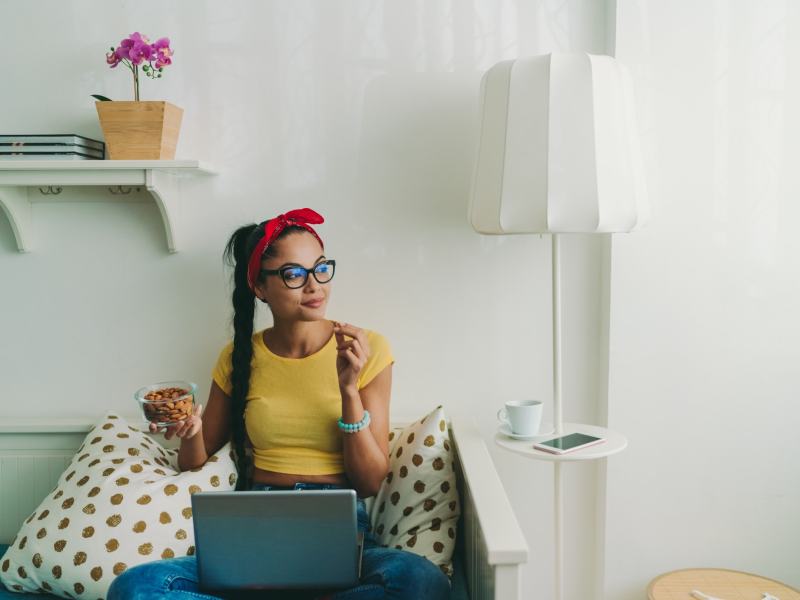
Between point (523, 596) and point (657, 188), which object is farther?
point (523, 596)

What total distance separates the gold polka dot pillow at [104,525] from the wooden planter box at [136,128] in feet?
2.38

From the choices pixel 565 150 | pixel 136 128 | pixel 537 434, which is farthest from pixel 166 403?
pixel 565 150

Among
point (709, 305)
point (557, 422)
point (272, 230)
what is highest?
point (272, 230)

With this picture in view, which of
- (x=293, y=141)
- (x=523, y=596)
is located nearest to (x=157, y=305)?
(x=293, y=141)

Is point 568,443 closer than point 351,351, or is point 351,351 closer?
point 351,351

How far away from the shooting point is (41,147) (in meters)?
1.85

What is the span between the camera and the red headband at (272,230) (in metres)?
1.68

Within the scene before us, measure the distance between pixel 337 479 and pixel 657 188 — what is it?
1.04 metres

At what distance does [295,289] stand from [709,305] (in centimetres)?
102

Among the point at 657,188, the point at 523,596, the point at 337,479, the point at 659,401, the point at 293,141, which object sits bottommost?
the point at 523,596

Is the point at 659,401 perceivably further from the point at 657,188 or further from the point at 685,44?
the point at 685,44

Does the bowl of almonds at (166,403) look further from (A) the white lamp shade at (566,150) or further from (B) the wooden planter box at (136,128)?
(A) the white lamp shade at (566,150)

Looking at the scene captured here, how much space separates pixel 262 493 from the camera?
4.35ft

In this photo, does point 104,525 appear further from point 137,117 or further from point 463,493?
point 137,117
